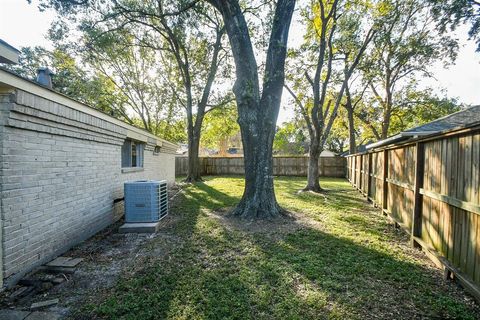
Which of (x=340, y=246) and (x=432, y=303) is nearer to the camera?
(x=432, y=303)

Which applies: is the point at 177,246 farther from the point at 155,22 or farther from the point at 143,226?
the point at 155,22

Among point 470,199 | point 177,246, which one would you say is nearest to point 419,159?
point 470,199

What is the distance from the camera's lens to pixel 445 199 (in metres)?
2.85

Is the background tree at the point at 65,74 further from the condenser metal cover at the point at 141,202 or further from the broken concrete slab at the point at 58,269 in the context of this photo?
the broken concrete slab at the point at 58,269

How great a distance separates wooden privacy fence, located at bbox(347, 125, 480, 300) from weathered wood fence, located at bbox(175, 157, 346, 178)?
44.8ft

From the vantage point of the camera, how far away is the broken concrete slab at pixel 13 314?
2061 millimetres

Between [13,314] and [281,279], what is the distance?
102 inches

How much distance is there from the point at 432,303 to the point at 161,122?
2048cm

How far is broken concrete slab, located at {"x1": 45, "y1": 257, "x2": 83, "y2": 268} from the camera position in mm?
3038

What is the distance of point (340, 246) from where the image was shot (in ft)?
12.7

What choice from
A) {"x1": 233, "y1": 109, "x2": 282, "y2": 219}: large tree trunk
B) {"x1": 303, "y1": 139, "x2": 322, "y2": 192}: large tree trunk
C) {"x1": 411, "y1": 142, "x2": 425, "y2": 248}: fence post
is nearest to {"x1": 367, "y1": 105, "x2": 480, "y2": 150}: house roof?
{"x1": 411, "y1": 142, "x2": 425, "y2": 248}: fence post

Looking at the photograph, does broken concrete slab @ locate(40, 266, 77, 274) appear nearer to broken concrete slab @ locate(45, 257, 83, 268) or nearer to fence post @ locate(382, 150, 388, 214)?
broken concrete slab @ locate(45, 257, 83, 268)

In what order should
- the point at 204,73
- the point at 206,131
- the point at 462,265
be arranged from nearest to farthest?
the point at 462,265 → the point at 204,73 → the point at 206,131

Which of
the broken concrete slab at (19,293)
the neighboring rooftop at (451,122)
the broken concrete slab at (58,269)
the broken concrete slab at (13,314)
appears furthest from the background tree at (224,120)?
the broken concrete slab at (13,314)
